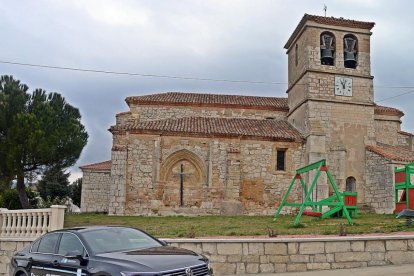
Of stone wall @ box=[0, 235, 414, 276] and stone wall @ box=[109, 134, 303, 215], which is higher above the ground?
stone wall @ box=[109, 134, 303, 215]

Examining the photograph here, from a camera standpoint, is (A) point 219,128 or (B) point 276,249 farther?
(A) point 219,128

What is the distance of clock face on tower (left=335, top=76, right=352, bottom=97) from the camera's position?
24812 millimetres

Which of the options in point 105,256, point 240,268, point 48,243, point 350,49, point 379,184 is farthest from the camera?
point 350,49

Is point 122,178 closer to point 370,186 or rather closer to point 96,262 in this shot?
point 370,186

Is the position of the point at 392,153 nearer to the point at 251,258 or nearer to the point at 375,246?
the point at 375,246

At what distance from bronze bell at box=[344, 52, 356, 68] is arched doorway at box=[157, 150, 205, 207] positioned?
1045cm

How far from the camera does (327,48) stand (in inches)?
985

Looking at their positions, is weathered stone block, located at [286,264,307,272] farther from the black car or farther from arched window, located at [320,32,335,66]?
arched window, located at [320,32,335,66]

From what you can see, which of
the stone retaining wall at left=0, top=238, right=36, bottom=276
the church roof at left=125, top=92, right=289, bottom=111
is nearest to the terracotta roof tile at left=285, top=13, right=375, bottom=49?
the church roof at left=125, top=92, right=289, bottom=111

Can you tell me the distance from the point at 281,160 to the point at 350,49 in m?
7.74

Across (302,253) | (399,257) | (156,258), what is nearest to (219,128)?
(302,253)

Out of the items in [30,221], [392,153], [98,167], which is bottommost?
[30,221]

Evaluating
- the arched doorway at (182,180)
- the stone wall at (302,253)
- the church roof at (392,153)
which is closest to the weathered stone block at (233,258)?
the stone wall at (302,253)

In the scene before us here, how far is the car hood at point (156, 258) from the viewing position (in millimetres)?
5707
